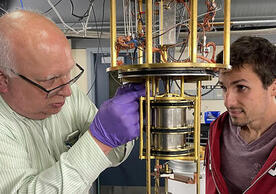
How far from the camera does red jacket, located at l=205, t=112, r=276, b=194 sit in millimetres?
1076

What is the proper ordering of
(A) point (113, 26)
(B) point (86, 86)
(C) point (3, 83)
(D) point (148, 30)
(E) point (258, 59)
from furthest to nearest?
(B) point (86, 86), (E) point (258, 59), (C) point (3, 83), (A) point (113, 26), (D) point (148, 30)

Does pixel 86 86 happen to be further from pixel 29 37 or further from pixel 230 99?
pixel 29 37

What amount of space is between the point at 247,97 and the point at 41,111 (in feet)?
3.26

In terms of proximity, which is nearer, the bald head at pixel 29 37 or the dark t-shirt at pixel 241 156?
the bald head at pixel 29 37

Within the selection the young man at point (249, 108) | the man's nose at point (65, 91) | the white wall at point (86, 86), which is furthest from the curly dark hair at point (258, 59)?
the white wall at point (86, 86)

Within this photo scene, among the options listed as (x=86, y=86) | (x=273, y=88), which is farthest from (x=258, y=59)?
(x=86, y=86)

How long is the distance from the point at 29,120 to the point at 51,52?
33 centimetres

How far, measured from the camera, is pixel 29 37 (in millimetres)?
782

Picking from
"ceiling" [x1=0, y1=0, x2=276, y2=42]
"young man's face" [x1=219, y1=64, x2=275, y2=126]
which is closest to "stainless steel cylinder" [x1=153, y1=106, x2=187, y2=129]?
"young man's face" [x1=219, y1=64, x2=275, y2=126]

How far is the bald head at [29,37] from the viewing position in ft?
2.56

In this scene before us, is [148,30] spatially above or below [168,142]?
above

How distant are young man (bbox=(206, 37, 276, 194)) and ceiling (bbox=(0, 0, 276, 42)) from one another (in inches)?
36.8

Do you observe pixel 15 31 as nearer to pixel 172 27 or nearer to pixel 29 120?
pixel 29 120

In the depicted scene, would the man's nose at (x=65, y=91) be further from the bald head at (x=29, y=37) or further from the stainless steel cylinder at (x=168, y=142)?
the stainless steel cylinder at (x=168, y=142)
